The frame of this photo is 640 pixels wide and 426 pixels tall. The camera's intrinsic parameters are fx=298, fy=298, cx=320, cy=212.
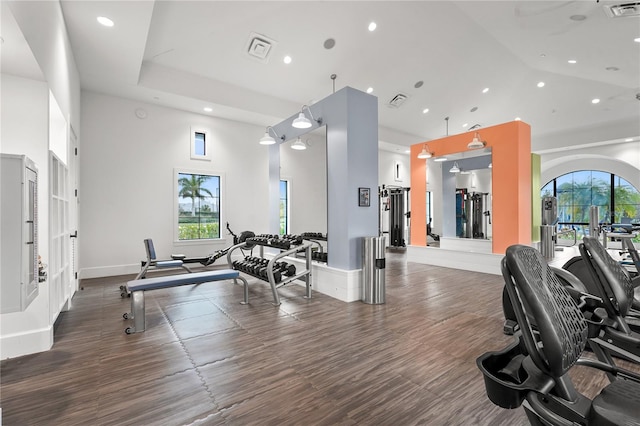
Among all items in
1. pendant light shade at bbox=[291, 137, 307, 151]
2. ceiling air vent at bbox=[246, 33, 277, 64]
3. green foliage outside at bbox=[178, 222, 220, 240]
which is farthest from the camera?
green foliage outside at bbox=[178, 222, 220, 240]

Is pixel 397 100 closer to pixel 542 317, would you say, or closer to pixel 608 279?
pixel 608 279

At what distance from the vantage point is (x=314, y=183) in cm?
555

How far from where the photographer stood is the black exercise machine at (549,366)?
99 centimetres

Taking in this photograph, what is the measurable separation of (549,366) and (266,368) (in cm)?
206

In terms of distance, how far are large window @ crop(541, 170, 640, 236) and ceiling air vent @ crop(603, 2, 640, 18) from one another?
882 cm

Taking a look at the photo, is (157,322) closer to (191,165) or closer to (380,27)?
(191,165)

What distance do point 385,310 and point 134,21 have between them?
16.7 ft

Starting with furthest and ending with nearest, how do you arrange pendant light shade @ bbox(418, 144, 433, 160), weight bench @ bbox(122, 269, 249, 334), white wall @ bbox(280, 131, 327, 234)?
pendant light shade @ bbox(418, 144, 433, 160)
white wall @ bbox(280, 131, 327, 234)
weight bench @ bbox(122, 269, 249, 334)

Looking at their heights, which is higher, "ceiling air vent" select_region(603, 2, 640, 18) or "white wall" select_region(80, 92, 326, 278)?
"ceiling air vent" select_region(603, 2, 640, 18)

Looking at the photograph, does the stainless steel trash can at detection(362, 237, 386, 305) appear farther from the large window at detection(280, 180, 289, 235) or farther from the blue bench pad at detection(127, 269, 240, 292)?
the large window at detection(280, 180, 289, 235)

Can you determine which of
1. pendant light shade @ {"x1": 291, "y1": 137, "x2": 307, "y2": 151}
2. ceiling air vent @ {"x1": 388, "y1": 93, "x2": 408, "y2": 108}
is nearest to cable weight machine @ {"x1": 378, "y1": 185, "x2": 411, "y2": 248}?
ceiling air vent @ {"x1": 388, "y1": 93, "x2": 408, "y2": 108}

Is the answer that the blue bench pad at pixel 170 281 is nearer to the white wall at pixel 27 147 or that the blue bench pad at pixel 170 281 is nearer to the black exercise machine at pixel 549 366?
the white wall at pixel 27 147


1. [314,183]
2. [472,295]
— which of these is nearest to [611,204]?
[472,295]

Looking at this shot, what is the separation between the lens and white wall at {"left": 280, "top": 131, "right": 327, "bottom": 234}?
520 cm
